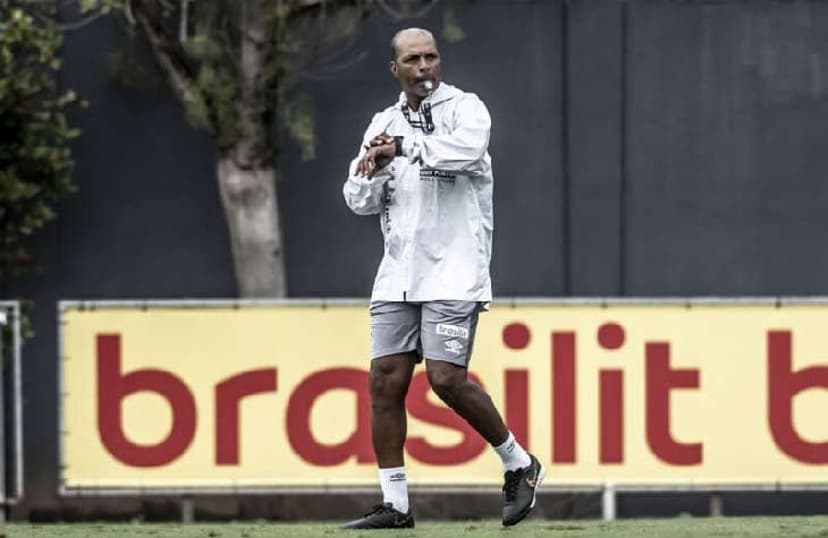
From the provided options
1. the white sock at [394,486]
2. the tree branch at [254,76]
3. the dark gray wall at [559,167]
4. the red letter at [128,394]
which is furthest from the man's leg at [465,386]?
the dark gray wall at [559,167]

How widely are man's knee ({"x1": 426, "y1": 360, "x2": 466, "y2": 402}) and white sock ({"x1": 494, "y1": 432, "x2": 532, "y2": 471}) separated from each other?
0.32 metres

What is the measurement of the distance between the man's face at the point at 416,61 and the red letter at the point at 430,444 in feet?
11.3

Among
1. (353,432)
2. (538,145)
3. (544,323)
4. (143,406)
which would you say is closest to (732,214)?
(538,145)

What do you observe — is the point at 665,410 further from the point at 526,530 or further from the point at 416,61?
the point at 416,61

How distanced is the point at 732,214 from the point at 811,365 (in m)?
1.80

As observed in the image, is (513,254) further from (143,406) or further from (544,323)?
(143,406)

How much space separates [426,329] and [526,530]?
97 cm

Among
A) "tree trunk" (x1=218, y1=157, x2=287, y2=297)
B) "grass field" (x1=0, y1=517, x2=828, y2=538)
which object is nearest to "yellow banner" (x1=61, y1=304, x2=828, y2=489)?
"tree trunk" (x1=218, y1=157, x2=287, y2=297)

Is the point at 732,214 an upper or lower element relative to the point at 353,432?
upper

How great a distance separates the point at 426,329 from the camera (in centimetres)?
771

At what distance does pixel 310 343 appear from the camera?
10.9 meters

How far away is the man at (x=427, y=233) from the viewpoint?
24.8 ft

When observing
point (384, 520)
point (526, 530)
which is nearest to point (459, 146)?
point (384, 520)

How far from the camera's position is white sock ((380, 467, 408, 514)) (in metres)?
7.88
